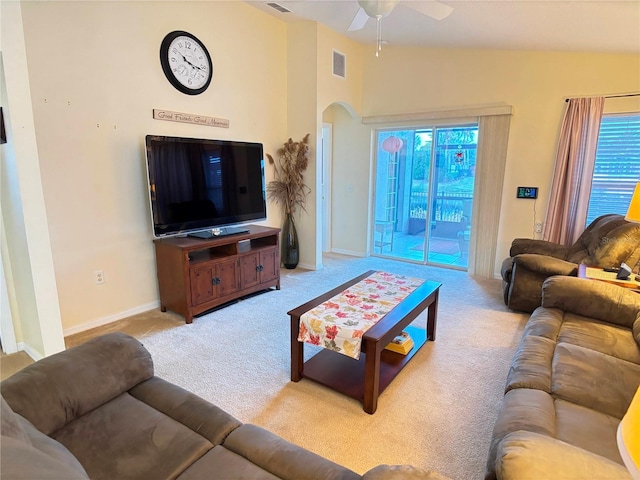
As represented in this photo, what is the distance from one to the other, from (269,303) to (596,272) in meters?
2.96

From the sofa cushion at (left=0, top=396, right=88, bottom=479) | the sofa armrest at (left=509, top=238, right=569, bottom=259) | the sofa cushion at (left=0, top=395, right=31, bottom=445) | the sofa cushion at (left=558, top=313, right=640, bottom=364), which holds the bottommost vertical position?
the sofa cushion at (left=558, top=313, right=640, bottom=364)

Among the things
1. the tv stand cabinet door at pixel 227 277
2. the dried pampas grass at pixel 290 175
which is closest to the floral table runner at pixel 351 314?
the tv stand cabinet door at pixel 227 277

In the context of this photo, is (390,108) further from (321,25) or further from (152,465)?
(152,465)

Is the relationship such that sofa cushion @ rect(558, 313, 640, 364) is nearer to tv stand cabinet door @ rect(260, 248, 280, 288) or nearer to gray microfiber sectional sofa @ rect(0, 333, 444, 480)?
gray microfiber sectional sofa @ rect(0, 333, 444, 480)

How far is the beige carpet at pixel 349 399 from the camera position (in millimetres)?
1864

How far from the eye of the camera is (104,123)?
10.1ft

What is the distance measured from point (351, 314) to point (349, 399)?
1.71 ft

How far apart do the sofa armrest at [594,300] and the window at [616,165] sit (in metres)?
2.05

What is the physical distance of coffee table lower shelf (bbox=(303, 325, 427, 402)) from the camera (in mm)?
2267

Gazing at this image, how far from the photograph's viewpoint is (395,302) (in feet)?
8.18

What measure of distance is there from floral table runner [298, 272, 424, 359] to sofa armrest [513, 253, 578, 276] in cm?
117

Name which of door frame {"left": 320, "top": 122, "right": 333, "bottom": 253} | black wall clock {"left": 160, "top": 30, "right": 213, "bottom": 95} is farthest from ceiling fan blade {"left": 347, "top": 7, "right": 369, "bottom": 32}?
door frame {"left": 320, "top": 122, "right": 333, "bottom": 253}

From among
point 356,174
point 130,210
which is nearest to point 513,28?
point 356,174

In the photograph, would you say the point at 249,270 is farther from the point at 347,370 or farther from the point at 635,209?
the point at 635,209
